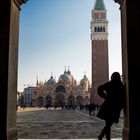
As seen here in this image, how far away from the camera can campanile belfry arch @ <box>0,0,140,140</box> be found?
19.4ft

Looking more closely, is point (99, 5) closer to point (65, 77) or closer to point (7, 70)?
point (65, 77)

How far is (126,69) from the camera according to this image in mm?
6270

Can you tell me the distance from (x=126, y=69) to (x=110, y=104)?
33.6 inches

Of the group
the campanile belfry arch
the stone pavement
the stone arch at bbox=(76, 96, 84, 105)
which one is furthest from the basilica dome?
the campanile belfry arch

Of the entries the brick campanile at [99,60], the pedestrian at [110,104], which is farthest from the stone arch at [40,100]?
the pedestrian at [110,104]

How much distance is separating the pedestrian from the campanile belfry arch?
193 millimetres

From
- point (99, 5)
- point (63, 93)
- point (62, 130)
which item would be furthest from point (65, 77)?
point (62, 130)

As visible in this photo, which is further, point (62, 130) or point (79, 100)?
point (79, 100)

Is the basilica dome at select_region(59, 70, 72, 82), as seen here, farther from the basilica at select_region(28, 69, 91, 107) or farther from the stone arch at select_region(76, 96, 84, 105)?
the stone arch at select_region(76, 96, 84, 105)

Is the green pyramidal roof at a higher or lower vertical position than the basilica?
higher
